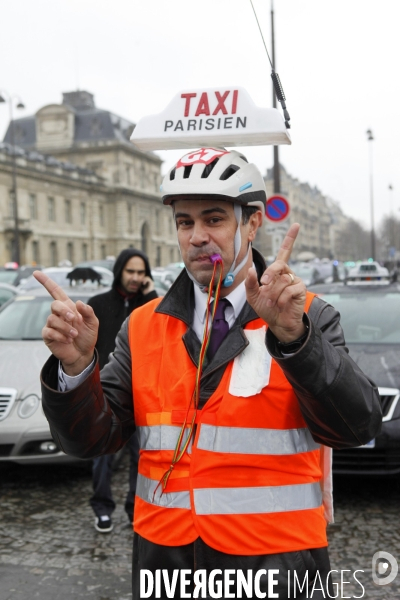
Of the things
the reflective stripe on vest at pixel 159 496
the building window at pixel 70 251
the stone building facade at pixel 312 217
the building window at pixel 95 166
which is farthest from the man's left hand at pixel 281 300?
the stone building facade at pixel 312 217

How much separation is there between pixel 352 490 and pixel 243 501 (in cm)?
426

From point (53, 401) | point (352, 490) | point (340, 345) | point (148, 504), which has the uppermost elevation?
point (340, 345)

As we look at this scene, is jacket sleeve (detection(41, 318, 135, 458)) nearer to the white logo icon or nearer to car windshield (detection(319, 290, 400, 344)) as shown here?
the white logo icon

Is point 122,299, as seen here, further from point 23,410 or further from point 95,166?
point 95,166

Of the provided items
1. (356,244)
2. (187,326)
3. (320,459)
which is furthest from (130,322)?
(356,244)

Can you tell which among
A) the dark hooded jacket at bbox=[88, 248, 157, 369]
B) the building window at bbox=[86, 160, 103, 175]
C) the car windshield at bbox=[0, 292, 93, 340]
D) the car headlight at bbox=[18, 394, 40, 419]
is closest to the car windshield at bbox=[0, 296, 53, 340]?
the car windshield at bbox=[0, 292, 93, 340]

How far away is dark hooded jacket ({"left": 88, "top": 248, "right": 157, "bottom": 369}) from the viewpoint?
5484mm

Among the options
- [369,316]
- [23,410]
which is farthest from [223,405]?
[369,316]

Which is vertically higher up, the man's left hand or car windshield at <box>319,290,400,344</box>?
the man's left hand

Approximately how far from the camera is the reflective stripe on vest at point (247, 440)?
196 centimetres

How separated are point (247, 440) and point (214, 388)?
18 centimetres

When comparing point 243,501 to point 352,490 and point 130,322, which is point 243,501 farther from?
point 352,490

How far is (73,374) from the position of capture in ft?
6.66

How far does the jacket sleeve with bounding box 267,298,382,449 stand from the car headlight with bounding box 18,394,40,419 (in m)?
4.41
